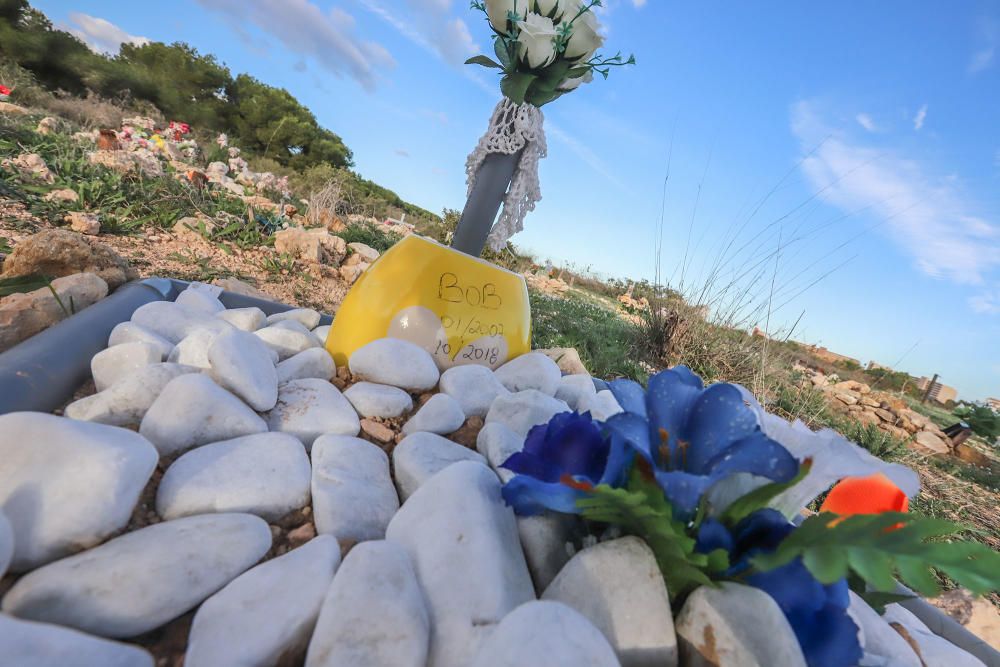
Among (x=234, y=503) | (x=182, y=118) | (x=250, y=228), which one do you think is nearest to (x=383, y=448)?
(x=234, y=503)

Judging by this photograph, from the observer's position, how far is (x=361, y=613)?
522 millimetres

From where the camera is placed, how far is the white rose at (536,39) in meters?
1.32

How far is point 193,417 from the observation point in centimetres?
83

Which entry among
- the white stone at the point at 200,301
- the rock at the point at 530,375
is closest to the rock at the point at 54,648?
the rock at the point at 530,375

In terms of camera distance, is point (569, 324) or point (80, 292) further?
point (569, 324)

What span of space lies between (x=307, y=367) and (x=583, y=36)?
1.14 meters

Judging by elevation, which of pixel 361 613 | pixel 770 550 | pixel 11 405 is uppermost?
pixel 770 550

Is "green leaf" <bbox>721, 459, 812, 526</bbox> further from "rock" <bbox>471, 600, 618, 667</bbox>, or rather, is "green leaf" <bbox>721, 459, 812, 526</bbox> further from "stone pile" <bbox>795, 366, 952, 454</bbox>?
"stone pile" <bbox>795, 366, 952, 454</bbox>

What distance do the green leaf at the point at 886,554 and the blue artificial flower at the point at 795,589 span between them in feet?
0.16

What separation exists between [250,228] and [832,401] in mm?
5838

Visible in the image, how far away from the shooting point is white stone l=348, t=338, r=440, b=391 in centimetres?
115

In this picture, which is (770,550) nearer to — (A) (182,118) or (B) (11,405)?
(B) (11,405)

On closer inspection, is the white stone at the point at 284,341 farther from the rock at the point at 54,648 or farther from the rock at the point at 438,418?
the rock at the point at 54,648

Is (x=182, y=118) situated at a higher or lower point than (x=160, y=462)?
higher
